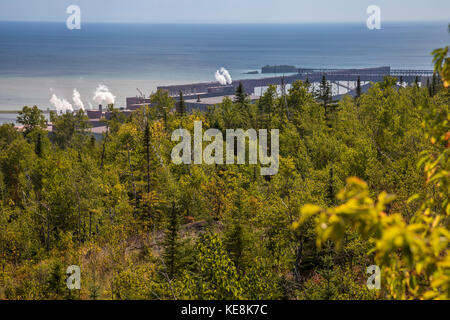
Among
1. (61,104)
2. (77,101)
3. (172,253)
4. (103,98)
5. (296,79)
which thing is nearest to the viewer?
(172,253)

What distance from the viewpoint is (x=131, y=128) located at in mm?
41031

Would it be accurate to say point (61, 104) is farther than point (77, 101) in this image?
No

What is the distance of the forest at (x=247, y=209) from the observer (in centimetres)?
557

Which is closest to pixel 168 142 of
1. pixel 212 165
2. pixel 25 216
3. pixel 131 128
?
pixel 131 128

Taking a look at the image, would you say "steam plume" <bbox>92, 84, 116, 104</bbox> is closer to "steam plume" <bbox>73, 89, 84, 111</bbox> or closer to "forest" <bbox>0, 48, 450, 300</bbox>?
"steam plume" <bbox>73, 89, 84, 111</bbox>

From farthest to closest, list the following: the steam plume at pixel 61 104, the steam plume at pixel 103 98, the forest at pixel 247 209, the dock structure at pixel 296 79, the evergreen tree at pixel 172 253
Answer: the steam plume at pixel 103 98
the dock structure at pixel 296 79
the steam plume at pixel 61 104
the evergreen tree at pixel 172 253
the forest at pixel 247 209

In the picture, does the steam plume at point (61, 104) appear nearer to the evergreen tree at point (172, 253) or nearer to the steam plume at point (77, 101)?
the steam plume at point (77, 101)

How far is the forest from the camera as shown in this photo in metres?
5.57

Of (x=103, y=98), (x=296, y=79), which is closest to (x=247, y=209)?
(x=296, y=79)

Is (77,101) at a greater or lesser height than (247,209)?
greater

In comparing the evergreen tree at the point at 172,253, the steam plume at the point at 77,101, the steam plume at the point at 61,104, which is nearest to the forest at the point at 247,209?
the evergreen tree at the point at 172,253

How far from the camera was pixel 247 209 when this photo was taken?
898 inches

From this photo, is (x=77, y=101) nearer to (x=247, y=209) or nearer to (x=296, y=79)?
(x=296, y=79)

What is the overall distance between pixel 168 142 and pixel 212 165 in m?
6.05
